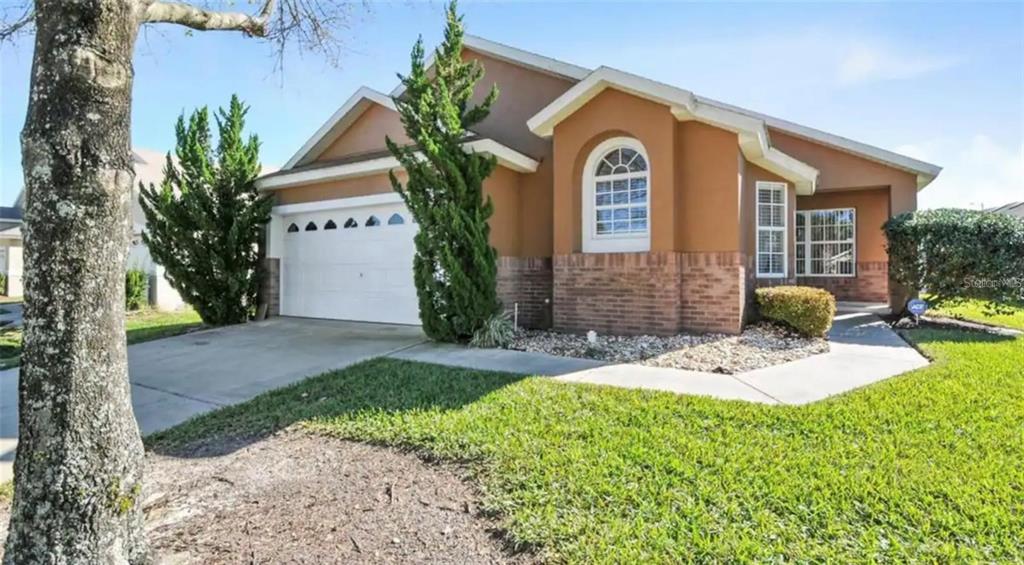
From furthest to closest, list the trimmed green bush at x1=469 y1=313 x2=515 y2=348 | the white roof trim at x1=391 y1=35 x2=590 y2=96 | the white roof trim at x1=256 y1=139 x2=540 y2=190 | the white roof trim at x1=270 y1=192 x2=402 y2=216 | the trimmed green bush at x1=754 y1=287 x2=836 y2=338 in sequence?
the white roof trim at x1=391 y1=35 x2=590 y2=96 < the white roof trim at x1=270 y1=192 x2=402 y2=216 < the white roof trim at x1=256 y1=139 x2=540 y2=190 < the trimmed green bush at x1=754 y1=287 x2=836 y2=338 < the trimmed green bush at x1=469 y1=313 x2=515 y2=348

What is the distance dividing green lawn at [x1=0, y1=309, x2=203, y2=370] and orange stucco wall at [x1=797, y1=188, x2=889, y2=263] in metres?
17.6

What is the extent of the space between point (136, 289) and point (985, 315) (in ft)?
76.8

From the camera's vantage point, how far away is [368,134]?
541 inches

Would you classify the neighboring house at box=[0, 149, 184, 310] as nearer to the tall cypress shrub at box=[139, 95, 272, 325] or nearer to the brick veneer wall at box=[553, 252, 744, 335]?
the tall cypress shrub at box=[139, 95, 272, 325]

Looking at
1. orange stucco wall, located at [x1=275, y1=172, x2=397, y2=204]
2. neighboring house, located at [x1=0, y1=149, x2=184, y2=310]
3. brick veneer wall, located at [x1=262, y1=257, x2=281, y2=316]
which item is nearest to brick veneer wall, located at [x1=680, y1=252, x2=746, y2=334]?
orange stucco wall, located at [x1=275, y1=172, x2=397, y2=204]

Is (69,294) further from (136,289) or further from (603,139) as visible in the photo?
(136,289)

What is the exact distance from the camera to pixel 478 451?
421 centimetres

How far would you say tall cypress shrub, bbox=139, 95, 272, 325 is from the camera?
11375 millimetres

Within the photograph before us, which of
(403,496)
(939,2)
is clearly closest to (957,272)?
(939,2)

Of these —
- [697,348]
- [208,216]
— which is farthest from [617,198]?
[208,216]

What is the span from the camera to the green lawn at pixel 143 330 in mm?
9273

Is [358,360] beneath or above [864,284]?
beneath

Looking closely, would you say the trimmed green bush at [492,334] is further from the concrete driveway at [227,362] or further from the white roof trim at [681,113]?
the white roof trim at [681,113]

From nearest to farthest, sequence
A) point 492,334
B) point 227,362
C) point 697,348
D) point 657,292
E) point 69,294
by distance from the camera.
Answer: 1. point 69,294
2. point 227,362
3. point 697,348
4. point 492,334
5. point 657,292
